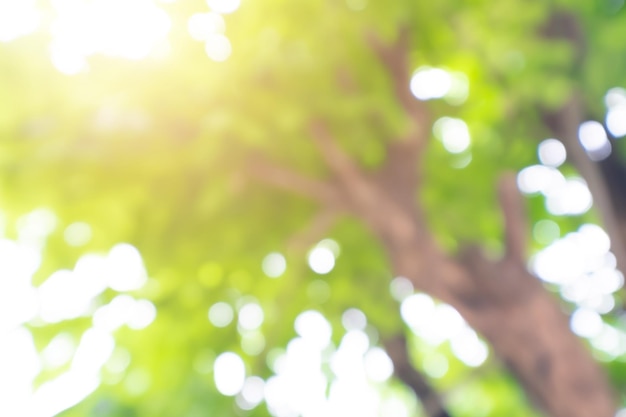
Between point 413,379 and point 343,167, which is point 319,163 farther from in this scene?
point 413,379

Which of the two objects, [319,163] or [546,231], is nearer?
[319,163]

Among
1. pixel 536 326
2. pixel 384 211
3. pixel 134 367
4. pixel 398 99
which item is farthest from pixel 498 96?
pixel 134 367

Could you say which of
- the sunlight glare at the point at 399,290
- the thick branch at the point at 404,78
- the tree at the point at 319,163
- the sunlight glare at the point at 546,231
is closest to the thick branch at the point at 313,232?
the tree at the point at 319,163

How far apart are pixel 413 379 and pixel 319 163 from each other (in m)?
0.77

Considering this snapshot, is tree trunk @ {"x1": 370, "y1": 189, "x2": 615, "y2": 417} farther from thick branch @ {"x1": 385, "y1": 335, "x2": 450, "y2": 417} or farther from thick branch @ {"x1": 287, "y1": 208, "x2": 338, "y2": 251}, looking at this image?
thick branch @ {"x1": 385, "y1": 335, "x2": 450, "y2": 417}

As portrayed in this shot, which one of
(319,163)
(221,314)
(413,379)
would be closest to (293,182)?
(319,163)

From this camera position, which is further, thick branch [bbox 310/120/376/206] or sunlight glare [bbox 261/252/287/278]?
sunlight glare [bbox 261/252/287/278]

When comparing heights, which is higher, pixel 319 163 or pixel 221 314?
pixel 319 163

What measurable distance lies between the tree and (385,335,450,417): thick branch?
0.16m

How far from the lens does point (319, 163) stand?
1.24 meters

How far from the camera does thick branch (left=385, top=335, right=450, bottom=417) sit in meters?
1.65

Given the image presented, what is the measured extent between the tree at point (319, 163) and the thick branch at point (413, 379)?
6.3 inches

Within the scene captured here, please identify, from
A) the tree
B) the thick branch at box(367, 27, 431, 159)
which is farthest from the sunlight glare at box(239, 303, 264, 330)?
the thick branch at box(367, 27, 431, 159)

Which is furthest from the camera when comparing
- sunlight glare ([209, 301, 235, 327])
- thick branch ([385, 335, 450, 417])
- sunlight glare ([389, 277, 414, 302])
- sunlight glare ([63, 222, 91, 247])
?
thick branch ([385, 335, 450, 417])
